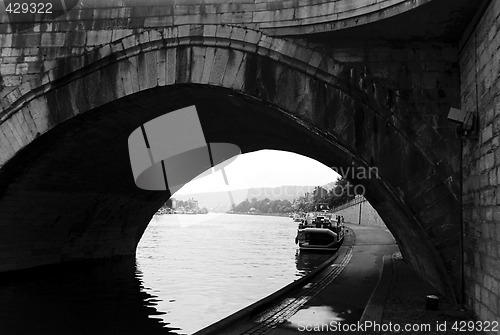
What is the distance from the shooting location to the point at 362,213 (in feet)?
163

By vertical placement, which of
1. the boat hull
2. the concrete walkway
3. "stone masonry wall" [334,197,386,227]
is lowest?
the concrete walkway

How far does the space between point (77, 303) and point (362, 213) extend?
4076cm

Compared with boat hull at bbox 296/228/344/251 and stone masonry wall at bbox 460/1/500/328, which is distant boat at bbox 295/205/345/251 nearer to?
boat hull at bbox 296/228/344/251

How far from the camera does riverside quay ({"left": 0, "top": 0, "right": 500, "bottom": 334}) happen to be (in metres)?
7.49

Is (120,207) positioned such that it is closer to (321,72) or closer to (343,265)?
(343,265)

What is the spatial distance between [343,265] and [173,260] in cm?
859

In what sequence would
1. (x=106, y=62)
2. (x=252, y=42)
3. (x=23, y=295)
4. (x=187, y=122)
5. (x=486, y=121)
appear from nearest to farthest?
1. (x=486, y=121)
2. (x=252, y=42)
3. (x=106, y=62)
4. (x=23, y=295)
5. (x=187, y=122)

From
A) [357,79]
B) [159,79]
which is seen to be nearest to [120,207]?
[159,79]

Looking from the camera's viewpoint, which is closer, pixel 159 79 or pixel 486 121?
pixel 486 121

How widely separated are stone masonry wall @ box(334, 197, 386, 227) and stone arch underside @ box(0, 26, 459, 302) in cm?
2582

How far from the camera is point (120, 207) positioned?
18391 millimetres

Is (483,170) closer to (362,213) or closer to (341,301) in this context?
(341,301)

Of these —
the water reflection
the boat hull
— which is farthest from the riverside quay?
the boat hull

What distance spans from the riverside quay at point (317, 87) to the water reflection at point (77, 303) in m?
2.59
